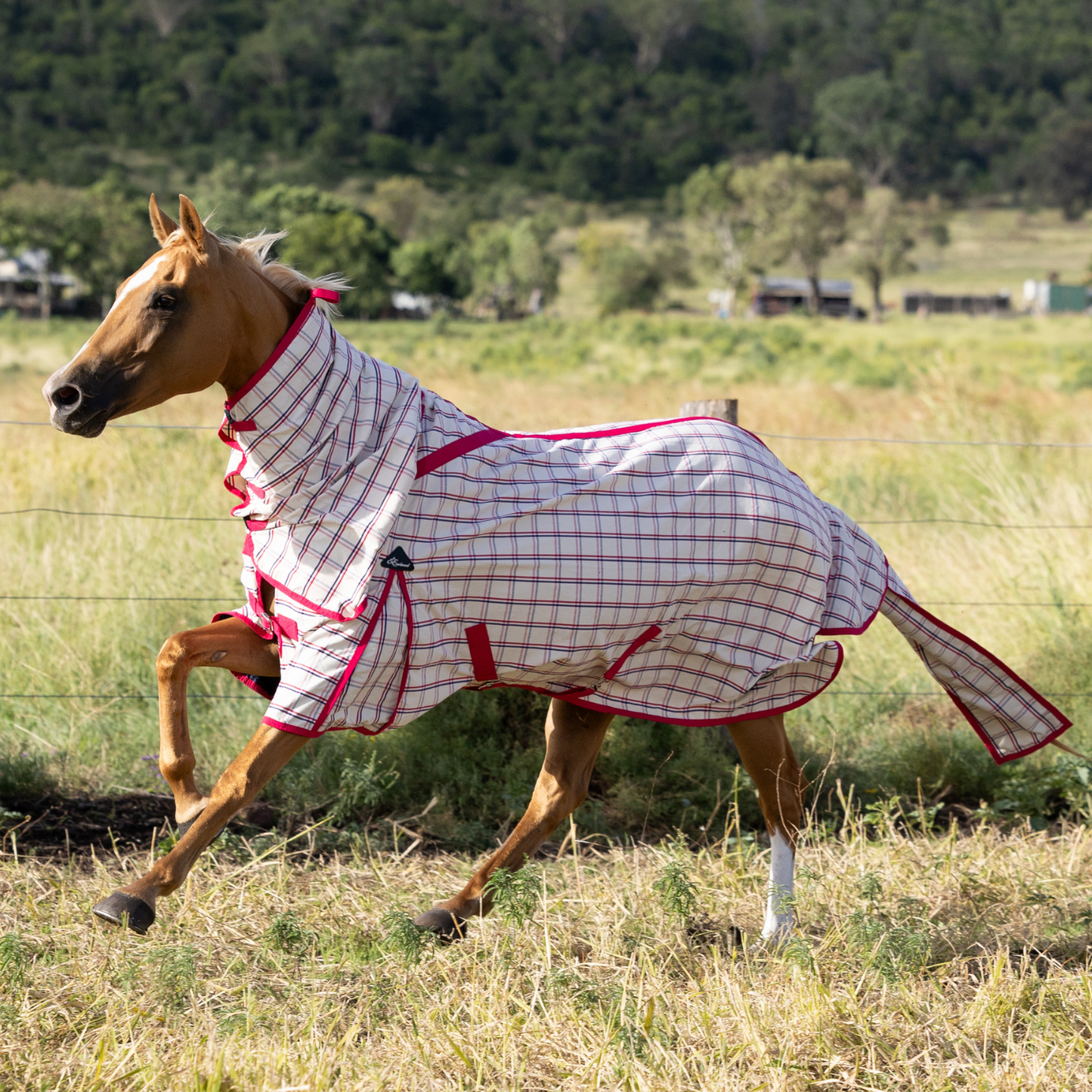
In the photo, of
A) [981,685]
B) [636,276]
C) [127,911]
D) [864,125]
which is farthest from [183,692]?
[864,125]

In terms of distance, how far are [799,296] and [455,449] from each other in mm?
81046

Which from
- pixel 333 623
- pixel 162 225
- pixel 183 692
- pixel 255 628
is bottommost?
pixel 183 692

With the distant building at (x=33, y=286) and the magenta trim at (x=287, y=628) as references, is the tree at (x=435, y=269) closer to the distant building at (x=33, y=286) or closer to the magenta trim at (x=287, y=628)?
the distant building at (x=33, y=286)

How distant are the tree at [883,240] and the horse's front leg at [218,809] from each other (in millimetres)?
74555

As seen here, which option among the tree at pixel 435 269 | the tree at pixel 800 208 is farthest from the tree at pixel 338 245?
the tree at pixel 800 208

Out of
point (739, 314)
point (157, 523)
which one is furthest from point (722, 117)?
point (157, 523)

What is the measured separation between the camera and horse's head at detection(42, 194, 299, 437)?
258cm

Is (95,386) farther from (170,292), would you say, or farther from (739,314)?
(739,314)

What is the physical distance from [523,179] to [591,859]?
139152 millimetres

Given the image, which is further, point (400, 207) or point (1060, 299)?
point (400, 207)

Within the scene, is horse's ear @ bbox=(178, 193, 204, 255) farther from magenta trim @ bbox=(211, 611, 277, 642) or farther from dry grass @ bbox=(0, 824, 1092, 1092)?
dry grass @ bbox=(0, 824, 1092, 1092)

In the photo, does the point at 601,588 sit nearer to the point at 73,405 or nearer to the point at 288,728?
the point at 288,728

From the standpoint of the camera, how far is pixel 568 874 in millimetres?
3914

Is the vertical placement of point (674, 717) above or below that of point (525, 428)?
above
